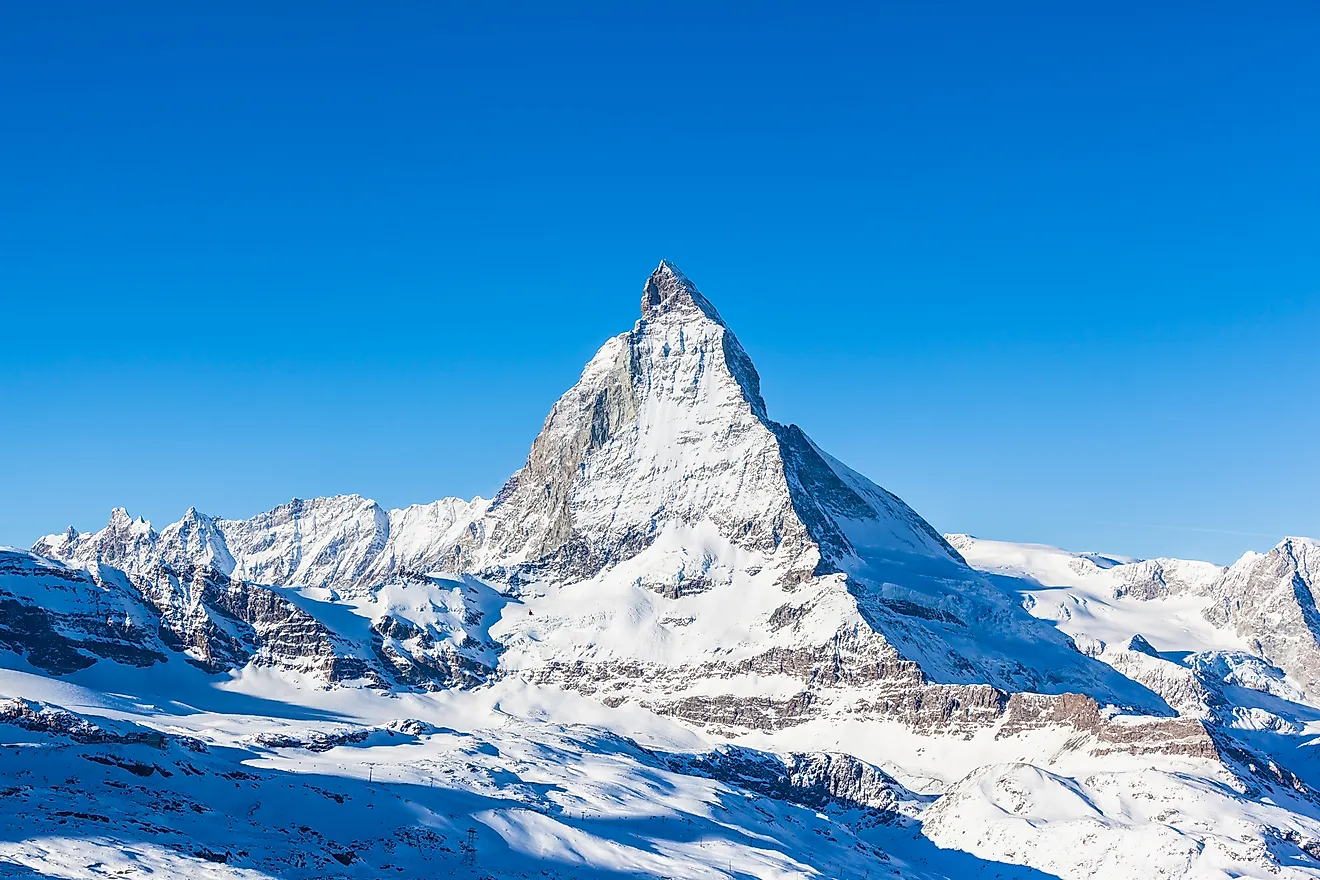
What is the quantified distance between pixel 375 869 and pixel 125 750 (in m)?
31.0

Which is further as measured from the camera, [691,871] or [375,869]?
[691,871]

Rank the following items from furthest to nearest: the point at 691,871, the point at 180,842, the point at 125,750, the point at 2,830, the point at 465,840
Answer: the point at 691,871
the point at 465,840
the point at 125,750
the point at 180,842
the point at 2,830

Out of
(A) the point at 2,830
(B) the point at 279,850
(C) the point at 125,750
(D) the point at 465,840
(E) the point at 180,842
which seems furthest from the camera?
(D) the point at 465,840

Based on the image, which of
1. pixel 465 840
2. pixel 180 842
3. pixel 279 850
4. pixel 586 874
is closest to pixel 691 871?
pixel 586 874

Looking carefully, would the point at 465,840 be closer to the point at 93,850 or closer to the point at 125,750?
the point at 125,750

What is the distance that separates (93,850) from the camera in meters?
119

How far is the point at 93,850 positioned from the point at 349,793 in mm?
70510

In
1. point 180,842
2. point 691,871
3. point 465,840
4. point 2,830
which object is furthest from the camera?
point 691,871

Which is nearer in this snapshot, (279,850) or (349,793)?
(279,850)

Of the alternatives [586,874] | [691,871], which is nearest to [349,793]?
[586,874]

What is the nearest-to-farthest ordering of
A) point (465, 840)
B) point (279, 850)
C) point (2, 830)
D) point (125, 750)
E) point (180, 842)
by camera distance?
point (2, 830) < point (180, 842) < point (279, 850) < point (125, 750) < point (465, 840)

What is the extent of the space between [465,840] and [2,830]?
73.2 meters

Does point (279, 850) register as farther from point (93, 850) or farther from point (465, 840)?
point (465, 840)

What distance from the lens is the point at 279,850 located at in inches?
5645
